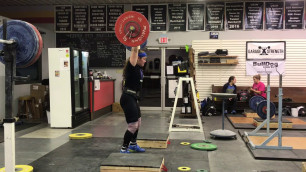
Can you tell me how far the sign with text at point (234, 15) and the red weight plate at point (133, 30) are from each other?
6.03 meters

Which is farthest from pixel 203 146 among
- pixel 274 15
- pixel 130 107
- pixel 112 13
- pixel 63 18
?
pixel 63 18

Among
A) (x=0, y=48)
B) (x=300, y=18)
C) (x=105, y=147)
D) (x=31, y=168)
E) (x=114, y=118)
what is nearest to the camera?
(x=0, y=48)

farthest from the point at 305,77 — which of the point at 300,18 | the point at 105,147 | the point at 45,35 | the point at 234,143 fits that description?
the point at 45,35

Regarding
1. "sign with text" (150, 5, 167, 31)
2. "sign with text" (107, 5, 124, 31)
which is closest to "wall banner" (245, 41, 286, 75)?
"sign with text" (150, 5, 167, 31)

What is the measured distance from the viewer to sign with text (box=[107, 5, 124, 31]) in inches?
365

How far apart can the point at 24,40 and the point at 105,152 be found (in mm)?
2069

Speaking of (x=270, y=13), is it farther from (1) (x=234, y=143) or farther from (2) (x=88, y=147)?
(2) (x=88, y=147)

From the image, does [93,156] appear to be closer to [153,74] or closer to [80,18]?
[153,74]

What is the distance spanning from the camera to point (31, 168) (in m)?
3.57

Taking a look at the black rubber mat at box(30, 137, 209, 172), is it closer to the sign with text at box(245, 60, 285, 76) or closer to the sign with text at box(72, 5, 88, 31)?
the sign with text at box(245, 60, 285, 76)

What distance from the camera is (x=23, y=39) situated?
10.5 feet

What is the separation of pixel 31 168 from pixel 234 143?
321cm

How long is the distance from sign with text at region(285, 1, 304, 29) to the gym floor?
165 inches

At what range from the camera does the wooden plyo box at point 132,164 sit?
124 inches
